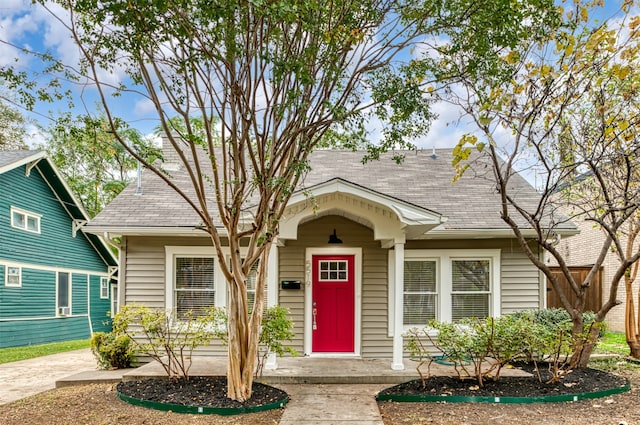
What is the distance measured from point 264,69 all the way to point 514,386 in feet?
17.0

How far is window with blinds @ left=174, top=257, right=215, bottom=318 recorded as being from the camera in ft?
28.5

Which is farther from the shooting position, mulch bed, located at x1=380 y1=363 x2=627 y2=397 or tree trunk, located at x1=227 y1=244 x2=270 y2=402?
mulch bed, located at x1=380 y1=363 x2=627 y2=397

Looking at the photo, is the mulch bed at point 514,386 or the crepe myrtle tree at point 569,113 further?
the crepe myrtle tree at point 569,113

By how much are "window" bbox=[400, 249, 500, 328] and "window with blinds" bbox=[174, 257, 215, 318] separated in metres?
3.62

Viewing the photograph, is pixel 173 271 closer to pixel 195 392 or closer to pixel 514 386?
pixel 195 392

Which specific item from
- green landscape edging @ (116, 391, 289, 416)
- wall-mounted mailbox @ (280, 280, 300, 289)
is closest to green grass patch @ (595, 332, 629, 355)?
wall-mounted mailbox @ (280, 280, 300, 289)

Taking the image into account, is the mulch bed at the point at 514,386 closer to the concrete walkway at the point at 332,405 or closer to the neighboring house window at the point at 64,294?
the concrete walkway at the point at 332,405

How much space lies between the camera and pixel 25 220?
13.9m

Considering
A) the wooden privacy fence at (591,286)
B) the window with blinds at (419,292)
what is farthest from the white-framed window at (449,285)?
the wooden privacy fence at (591,286)

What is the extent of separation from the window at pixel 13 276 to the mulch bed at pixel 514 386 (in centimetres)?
1140

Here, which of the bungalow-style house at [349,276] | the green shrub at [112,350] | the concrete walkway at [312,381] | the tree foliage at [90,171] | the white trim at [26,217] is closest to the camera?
the concrete walkway at [312,381]

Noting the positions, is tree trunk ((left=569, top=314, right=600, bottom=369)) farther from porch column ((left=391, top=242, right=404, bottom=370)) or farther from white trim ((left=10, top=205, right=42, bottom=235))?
white trim ((left=10, top=205, right=42, bottom=235))

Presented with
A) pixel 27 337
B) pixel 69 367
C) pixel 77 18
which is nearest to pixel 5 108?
pixel 27 337

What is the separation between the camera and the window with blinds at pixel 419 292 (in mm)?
8758
